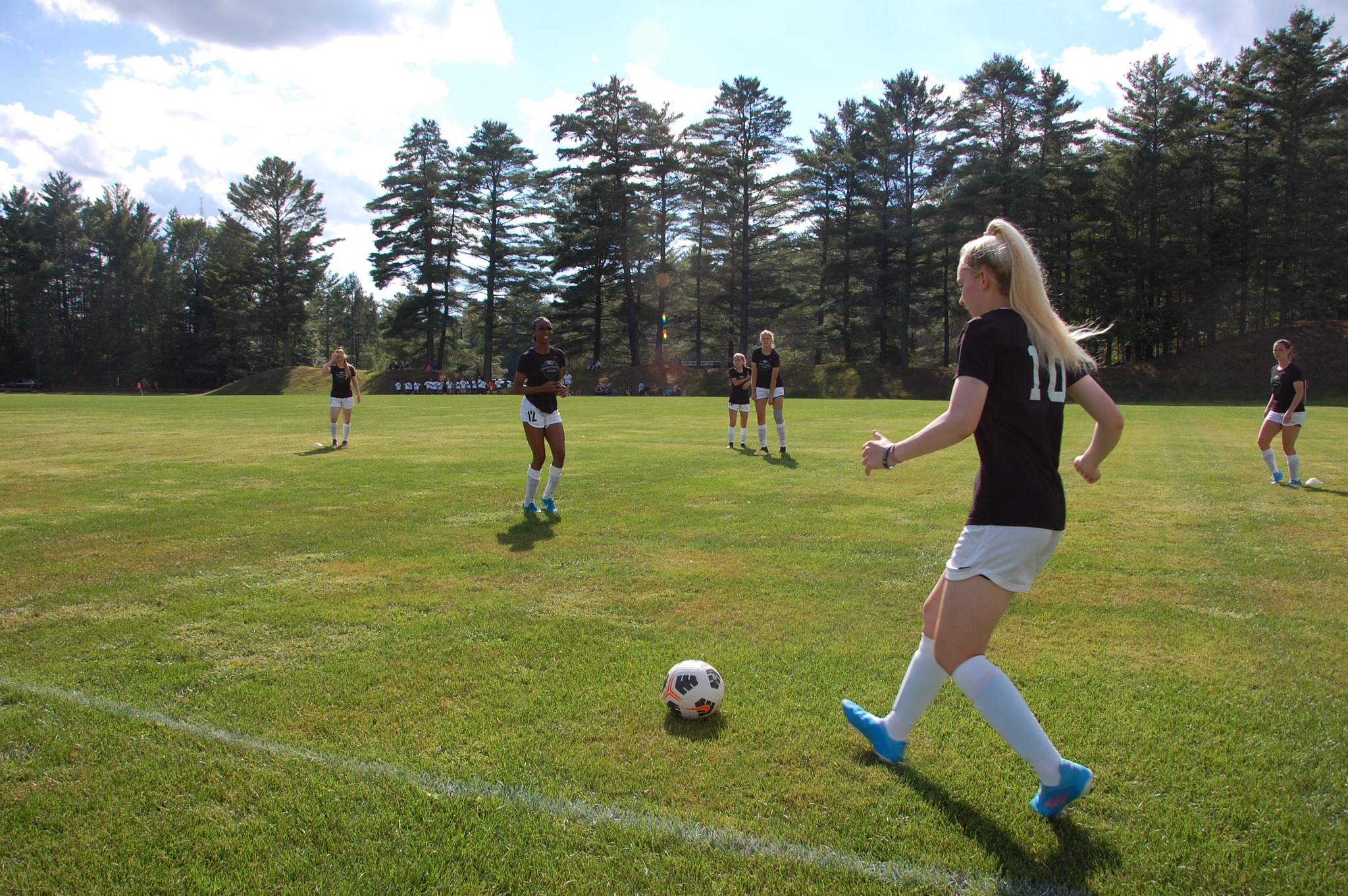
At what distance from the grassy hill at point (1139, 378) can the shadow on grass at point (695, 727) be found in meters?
44.3

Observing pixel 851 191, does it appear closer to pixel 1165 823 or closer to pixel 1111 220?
pixel 1111 220

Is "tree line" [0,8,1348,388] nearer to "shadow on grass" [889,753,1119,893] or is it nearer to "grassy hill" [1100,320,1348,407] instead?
"grassy hill" [1100,320,1348,407]

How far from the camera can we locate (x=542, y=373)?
9.22 meters

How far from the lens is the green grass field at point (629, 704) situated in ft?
9.21

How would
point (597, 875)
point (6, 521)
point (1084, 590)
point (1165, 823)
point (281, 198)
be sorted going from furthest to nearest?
point (281, 198) → point (6, 521) → point (1084, 590) → point (1165, 823) → point (597, 875)

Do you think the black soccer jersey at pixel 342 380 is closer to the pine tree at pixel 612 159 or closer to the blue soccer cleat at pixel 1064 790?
the blue soccer cleat at pixel 1064 790

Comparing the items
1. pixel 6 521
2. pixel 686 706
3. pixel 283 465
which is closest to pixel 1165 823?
pixel 686 706

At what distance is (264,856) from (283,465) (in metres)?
11.8

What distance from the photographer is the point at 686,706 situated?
3.85 metres

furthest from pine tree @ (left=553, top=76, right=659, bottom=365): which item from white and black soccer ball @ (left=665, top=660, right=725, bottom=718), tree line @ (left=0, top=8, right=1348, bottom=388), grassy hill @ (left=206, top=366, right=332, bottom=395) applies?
white and black soccer ball @ (left=665, top=660, right=725, bottom=718)

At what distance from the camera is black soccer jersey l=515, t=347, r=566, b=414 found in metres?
9.18

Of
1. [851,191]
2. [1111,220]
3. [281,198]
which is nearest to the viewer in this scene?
[1111,220]

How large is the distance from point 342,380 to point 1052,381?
16482 mm

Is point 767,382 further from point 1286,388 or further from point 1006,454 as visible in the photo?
point 1006,454
